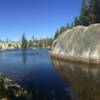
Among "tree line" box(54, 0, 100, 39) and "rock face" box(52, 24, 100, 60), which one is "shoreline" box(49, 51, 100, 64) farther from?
"tree line" box(54, 0, 100, 39)

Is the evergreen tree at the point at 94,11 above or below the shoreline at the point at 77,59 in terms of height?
above

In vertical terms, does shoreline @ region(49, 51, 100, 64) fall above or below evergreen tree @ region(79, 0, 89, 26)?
below

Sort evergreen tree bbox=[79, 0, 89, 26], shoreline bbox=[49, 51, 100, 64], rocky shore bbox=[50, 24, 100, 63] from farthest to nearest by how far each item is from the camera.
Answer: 1. evergreen tree bbox=[79, 0, 89, 26]
2. rocky shore bbox=[50, 24, 100, 63]
3. shoreline bbox=[49, 51, 100, 64]

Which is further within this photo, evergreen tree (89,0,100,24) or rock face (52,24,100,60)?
evergreen tree (89,0,100,24)

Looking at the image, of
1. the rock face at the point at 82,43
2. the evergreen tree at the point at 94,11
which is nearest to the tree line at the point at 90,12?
the evergreen tree at the point at 94,11

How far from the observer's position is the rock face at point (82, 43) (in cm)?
5608

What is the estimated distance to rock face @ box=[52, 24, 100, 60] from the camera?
5608cm

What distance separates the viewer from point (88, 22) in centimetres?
10781

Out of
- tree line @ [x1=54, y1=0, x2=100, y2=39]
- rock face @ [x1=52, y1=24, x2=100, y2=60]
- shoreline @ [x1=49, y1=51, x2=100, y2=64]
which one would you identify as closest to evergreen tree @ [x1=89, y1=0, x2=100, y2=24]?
tree line @ [x1=54, y1=0, x2=100, y2=39]

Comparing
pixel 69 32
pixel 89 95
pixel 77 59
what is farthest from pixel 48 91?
pixel 69 32

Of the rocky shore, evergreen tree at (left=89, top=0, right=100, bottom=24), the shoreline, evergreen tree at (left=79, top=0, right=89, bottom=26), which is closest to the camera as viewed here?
the shoreline

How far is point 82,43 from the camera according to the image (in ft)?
202

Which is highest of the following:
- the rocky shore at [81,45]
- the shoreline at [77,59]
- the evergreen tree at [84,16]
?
the evergreen tree at [84,16]

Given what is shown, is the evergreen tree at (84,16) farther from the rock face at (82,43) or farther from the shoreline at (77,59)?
the shoreline at (77,59)
